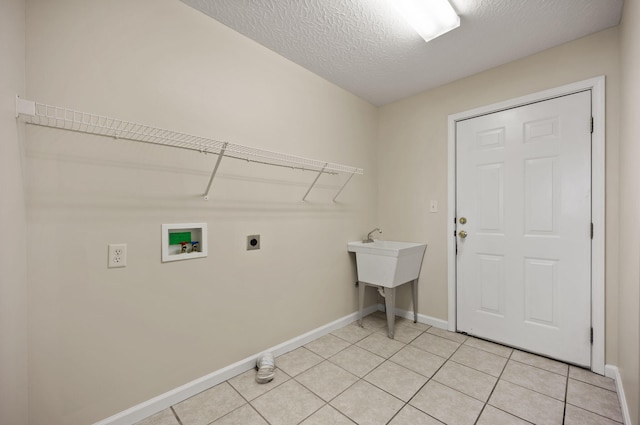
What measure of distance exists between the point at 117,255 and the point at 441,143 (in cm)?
269

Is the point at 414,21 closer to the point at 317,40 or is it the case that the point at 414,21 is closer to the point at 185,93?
the point at 317,40

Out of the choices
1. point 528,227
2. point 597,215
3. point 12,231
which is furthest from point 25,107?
point 597,215

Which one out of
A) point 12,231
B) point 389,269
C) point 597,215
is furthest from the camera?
point 389,269

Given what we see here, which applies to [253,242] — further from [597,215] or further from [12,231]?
[597,215]

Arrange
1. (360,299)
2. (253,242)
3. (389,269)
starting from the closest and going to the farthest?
(253,242) → (389,269) → (360,299)

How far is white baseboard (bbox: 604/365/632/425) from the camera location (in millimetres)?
1369

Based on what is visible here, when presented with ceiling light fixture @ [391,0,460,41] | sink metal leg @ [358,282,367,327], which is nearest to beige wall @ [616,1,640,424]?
ceiling light fixture @ [391,0,460,41]

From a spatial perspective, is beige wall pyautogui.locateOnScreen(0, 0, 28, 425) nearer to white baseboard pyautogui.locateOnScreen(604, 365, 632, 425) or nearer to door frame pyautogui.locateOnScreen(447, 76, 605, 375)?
white baseboard pyautogui.locateOnScreen(604, 365, 632, 425)

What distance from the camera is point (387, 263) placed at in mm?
2344

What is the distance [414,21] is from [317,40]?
2.17 ft

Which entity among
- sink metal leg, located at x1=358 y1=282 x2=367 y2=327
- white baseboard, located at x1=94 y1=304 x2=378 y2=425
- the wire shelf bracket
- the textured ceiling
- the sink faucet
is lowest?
white baseboard, located at x1=94 y1=304 x2=378 y2=425

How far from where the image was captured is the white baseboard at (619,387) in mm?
1369

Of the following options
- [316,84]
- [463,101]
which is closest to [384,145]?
[463,101]

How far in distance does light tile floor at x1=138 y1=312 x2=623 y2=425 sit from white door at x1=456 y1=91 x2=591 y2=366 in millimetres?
250
